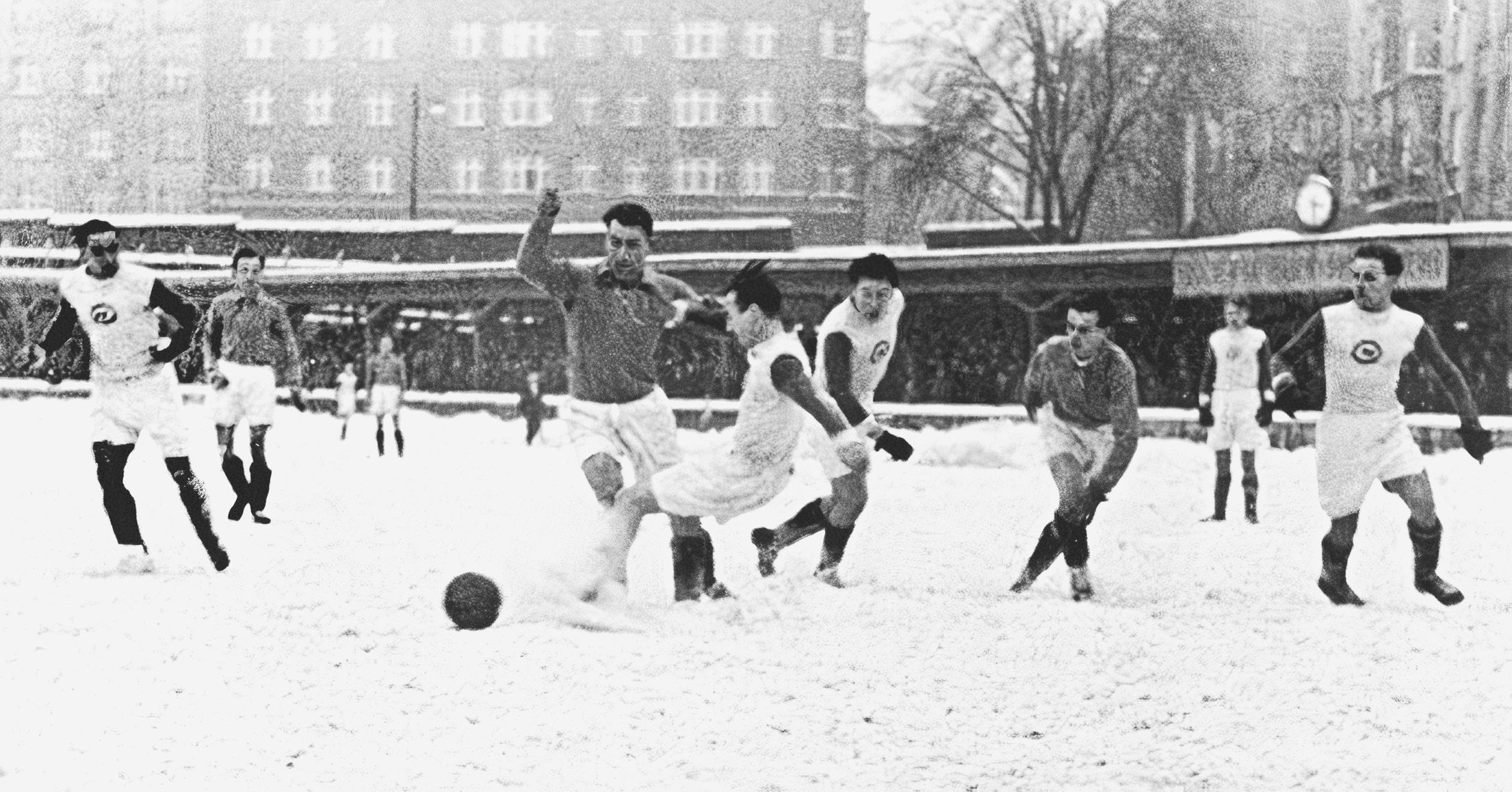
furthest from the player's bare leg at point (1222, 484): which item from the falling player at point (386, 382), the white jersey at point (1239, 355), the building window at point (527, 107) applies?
the falling player at point (386, 382)

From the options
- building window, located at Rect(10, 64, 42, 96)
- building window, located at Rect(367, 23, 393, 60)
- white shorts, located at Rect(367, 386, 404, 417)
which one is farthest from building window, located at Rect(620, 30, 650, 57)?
white shorts, located at Rect(367, 386, 404, 417)

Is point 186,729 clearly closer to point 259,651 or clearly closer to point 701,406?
point 259,651

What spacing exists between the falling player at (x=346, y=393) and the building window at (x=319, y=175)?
2638 mm

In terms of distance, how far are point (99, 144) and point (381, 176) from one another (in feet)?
4.57

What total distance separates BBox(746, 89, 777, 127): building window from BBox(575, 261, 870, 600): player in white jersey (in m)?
1.51

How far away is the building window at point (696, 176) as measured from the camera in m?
6.04

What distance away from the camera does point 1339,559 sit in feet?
17.6

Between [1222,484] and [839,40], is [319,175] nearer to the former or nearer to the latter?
[839,40]

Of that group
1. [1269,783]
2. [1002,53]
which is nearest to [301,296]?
[1002,53]

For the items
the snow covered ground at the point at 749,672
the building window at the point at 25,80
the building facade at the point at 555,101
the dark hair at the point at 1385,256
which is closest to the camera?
the snow covered ground at the point at 749,672

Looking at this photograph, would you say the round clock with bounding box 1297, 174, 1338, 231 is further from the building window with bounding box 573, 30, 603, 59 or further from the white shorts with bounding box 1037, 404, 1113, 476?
the building window with bounding box 573, 30, 603, 59

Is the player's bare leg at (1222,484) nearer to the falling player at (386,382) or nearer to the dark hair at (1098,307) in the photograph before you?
the dark hair at (1098,307)

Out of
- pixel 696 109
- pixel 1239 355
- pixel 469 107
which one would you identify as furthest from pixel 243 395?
pixel 1239 355

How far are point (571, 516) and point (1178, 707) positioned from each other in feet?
12.3
